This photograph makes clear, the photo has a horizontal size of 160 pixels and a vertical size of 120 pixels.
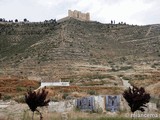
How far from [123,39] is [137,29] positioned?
9.18 meters

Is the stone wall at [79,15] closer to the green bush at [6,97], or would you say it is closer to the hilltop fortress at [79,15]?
the hilltop fortress at [79,15]

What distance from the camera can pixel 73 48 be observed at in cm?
8519

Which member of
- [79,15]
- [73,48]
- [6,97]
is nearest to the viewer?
[6,97]

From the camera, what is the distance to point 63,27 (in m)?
99.4

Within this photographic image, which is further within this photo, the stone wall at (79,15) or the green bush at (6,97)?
the stone wall at (79,15)

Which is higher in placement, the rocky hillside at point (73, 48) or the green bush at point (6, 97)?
the rocky hillside at point (73, 48)

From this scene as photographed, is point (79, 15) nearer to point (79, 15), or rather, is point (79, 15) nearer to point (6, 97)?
point (79, 15)

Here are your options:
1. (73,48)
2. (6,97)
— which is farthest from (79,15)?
(6,97)

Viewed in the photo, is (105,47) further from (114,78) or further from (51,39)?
(114,78)

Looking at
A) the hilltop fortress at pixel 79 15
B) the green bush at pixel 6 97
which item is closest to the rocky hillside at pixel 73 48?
the hilltop fortress at pixel 79 15

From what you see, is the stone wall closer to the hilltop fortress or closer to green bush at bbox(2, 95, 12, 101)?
the hilltop fortress

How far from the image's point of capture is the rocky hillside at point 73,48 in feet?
240

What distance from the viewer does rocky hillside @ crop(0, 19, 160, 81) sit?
73.2 metres

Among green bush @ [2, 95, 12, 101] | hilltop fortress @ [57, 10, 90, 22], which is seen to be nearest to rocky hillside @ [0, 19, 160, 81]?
hilltop fortress @ [57, 10, 90, 22]
